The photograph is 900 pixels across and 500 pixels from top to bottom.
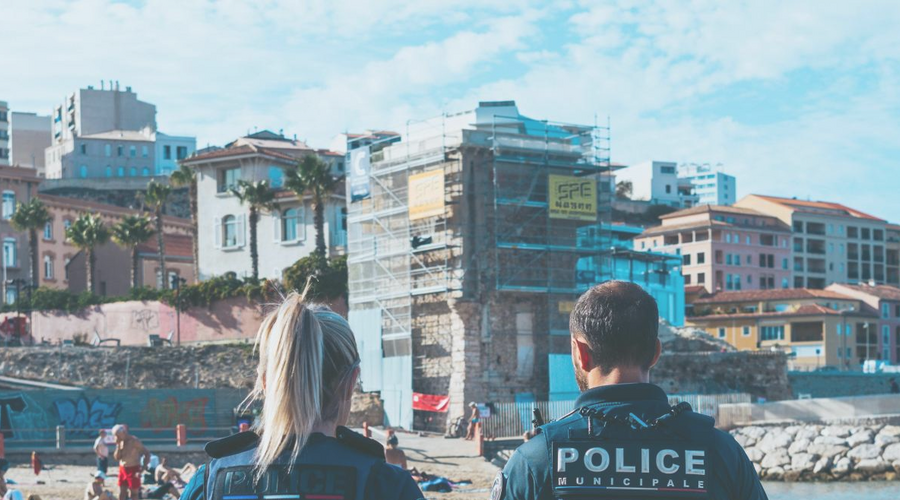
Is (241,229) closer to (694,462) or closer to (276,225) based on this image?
(276,225)

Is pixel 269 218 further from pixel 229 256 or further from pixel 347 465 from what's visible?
pixel 347 465

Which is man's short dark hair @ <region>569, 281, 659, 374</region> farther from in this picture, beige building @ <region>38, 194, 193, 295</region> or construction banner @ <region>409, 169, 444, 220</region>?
beige building @ <region>38, 194, 193, 295</region>

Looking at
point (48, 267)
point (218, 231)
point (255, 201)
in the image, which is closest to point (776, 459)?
point (255, 201)

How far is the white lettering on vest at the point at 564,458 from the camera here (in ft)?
12.3

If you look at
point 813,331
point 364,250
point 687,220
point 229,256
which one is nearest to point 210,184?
point 229,256

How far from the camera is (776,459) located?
37.6 meters

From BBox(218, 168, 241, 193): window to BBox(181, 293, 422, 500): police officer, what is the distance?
5466cm

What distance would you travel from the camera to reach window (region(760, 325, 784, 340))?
77062mm

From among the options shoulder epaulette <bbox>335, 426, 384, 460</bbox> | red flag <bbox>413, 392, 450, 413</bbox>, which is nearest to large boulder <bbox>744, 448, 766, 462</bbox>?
red flag <bbox>413, 392, 450, 413</bbox>

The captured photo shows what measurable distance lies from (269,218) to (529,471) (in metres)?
52.4

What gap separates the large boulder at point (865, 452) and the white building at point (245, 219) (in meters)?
24.0

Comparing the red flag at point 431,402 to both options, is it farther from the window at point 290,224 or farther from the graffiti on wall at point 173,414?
the window at point 290,224

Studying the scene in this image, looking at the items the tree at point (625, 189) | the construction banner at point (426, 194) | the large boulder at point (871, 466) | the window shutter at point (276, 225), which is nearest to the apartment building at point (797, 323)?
the tree at point (625, 189)

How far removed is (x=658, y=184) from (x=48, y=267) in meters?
63.7
